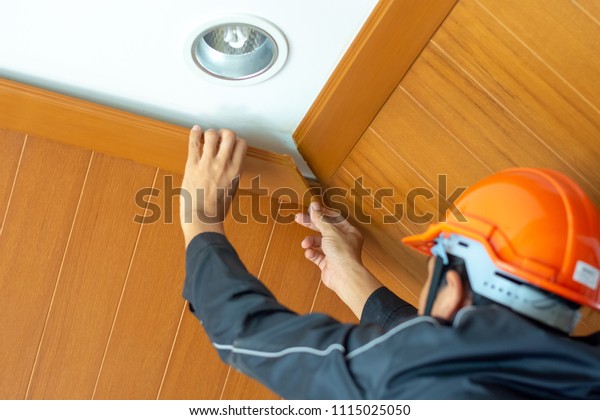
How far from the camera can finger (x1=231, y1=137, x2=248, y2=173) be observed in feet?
4.70

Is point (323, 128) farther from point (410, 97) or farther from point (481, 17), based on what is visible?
point (481, 17)

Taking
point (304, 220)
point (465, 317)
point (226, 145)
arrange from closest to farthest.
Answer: point (465, 317)
point (226, 145)
point (304, 220)

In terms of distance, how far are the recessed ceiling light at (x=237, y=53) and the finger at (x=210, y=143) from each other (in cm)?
11

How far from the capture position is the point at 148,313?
5.24 feet

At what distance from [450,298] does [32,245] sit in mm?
927

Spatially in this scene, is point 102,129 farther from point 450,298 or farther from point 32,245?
point 450,298

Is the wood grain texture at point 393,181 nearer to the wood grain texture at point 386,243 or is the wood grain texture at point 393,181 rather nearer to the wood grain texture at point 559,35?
the wood grain texture at point 386,243

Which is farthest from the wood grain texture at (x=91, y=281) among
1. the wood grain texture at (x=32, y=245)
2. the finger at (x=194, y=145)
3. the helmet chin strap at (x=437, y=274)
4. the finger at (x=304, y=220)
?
the helmet chin strap at (x=437, y=274)

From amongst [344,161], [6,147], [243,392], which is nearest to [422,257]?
[344,161]

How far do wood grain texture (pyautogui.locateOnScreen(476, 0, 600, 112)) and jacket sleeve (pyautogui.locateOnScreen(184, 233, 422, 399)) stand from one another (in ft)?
1.78

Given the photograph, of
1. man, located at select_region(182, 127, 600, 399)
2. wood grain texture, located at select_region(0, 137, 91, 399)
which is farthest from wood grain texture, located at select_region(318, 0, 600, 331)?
wood grain texture, located at select_region(0, 137, 91, 399)

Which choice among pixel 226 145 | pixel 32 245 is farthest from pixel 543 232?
pixel 32 245

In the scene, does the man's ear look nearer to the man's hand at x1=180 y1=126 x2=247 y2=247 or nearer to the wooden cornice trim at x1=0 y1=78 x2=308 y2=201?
the man's hand at x1=180 y1=126 x2=247 y2=247
